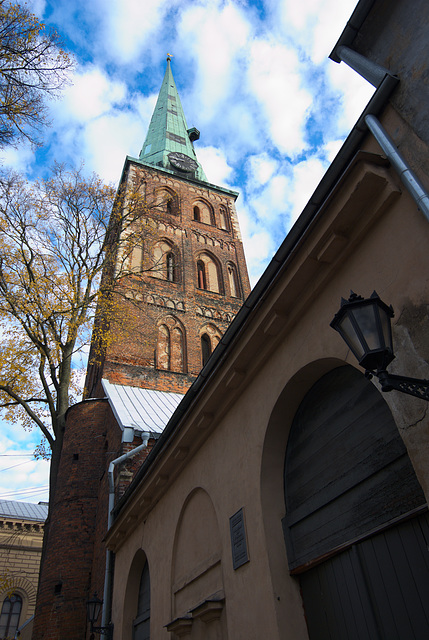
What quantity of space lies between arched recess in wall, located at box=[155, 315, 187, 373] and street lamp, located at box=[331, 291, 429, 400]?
16.1m

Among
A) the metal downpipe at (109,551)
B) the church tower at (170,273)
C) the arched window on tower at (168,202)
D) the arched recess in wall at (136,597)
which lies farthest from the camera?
the arched window on tower at (168,202)

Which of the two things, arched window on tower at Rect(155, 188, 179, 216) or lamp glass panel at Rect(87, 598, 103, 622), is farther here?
arched window on tower at Rect(155, 188, 179, 216)

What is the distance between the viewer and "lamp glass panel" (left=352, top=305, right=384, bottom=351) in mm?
2690

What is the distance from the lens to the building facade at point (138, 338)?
37.1ft

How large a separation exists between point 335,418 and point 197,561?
10.7 feet

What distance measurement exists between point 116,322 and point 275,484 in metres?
12.7

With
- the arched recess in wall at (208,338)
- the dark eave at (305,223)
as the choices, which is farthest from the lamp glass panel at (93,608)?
the arched recess in wall at (208,338)

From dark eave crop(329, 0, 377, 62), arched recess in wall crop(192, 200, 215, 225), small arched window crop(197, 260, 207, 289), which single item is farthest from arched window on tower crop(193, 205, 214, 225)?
dark eave crop(329, 0, 377, 62)

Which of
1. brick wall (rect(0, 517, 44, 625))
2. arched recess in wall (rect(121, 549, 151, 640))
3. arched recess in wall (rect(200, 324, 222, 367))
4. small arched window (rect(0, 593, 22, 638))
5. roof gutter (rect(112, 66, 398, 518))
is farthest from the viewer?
brick wall (rect(0, 517, 44, 625))

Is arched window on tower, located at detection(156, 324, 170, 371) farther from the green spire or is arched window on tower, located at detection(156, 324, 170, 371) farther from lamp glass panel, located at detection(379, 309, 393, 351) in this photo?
lamp glass panel, located at detection(379, 309, 393, 351)

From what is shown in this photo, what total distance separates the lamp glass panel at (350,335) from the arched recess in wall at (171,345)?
1608 centimetres

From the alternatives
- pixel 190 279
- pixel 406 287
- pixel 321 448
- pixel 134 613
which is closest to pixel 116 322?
pixel 190 279

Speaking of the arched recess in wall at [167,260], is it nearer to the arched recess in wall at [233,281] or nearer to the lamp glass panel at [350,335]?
the arched recess in wall at [233,281]

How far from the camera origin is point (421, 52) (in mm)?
4156
